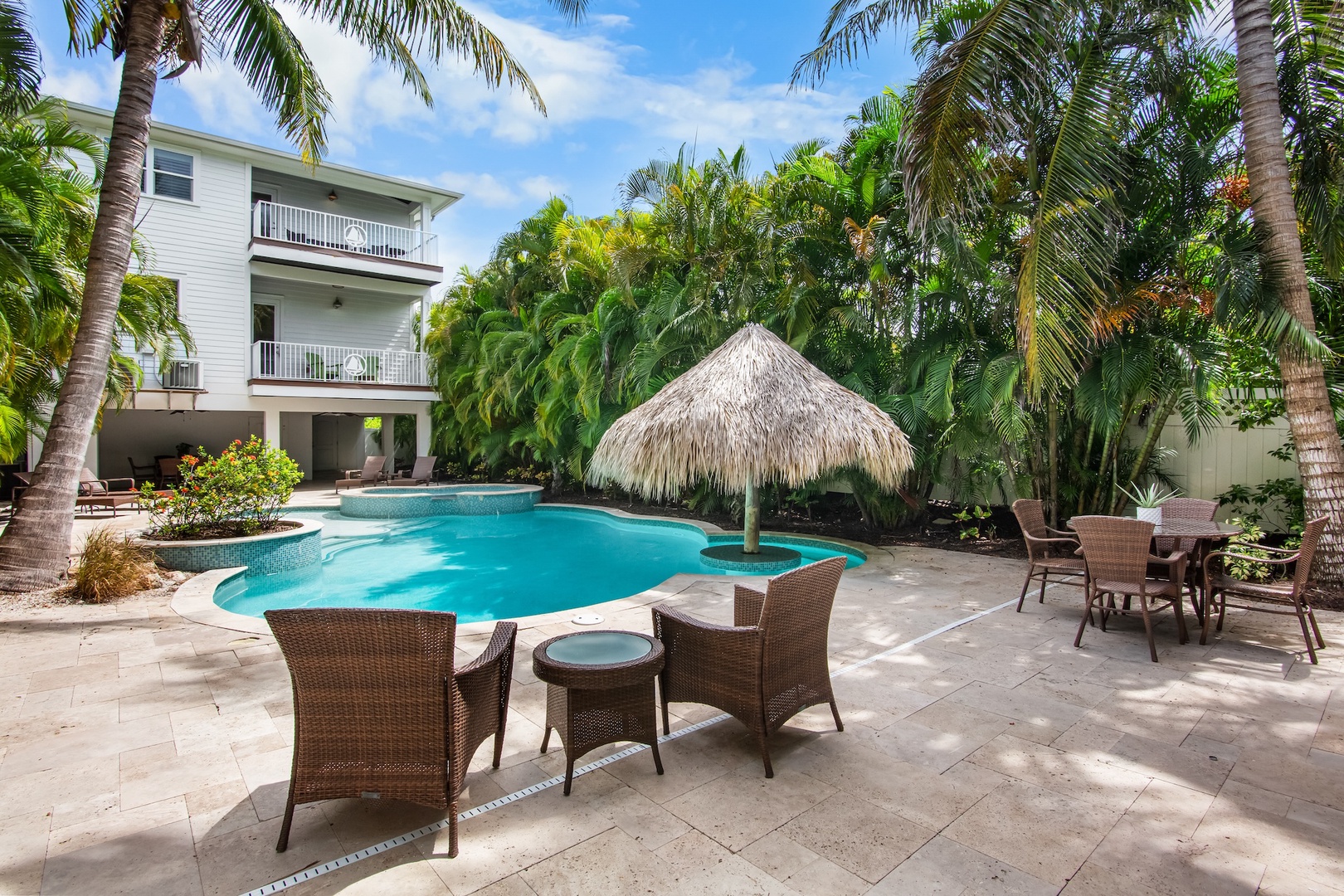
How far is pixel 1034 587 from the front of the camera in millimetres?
6926

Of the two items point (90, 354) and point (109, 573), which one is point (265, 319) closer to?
point (90, 354)

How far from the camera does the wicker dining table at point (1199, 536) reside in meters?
4.93

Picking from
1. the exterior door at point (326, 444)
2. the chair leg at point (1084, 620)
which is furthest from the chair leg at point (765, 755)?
the exterior door at point (326, 444)

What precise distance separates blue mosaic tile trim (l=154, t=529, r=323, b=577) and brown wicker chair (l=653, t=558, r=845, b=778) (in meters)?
6.82

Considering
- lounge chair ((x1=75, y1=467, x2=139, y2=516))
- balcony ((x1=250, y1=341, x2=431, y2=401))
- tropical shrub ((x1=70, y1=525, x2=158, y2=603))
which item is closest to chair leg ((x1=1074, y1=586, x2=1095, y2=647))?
tropical shrub ((x1=70, y1=525, x2=158, y2=603))

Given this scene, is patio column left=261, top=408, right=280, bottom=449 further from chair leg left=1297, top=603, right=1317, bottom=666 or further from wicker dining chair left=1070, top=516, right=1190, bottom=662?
chair leg left=1297, top=603, right=1317, bottom=666

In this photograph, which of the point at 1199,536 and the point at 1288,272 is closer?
the point at 1199,536

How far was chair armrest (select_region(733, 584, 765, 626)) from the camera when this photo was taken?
363cm

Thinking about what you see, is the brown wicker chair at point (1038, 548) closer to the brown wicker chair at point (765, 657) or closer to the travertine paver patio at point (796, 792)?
the travertine paver patio at point (796, 792)

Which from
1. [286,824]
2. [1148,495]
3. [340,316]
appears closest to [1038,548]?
[1148,495]

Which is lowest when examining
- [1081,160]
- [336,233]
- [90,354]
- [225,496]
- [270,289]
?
[225,496]

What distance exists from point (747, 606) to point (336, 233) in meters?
17.5

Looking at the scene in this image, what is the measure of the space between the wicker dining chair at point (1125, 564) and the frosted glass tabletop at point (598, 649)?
3498 mm

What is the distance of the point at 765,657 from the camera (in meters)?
3.08
